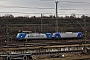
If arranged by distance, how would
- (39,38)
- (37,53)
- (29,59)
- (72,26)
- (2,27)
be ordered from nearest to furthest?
(29,59) < (37,53) < (39,38) < (2,27) < (72,26)

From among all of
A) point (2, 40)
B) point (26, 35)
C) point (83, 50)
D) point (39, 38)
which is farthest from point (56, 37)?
point (83, 50)

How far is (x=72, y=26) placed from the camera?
51.8m

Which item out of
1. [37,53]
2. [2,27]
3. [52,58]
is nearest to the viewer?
[52,58]

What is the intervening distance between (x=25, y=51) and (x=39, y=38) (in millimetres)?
13257

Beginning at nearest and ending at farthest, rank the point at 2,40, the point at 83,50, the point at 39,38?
the point at 83,50, the point at 2,40, the point at 39,38

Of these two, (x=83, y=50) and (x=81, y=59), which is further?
(x=83, y=50)

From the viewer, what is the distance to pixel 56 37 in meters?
36.3

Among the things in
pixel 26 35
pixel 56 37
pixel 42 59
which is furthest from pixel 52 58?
pixel 56 37

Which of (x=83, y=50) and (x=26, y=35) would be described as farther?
(x=26, y=35)

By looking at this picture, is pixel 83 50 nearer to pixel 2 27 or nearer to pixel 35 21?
pixel 2 27

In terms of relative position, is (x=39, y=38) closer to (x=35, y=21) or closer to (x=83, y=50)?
(x=83, y=50)

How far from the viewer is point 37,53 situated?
21.2 meters

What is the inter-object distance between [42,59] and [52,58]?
100 cm

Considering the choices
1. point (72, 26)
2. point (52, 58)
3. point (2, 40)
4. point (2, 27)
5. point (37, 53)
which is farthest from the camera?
point (72, 26)
